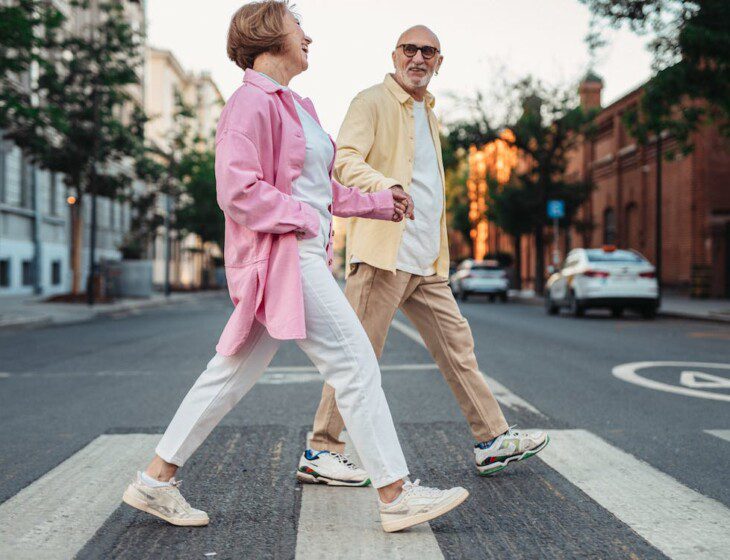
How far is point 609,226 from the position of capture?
4038 cm

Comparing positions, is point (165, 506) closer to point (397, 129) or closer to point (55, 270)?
point (397, 129)

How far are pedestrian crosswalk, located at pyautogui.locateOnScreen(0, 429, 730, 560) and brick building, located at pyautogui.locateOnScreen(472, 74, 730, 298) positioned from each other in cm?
2143

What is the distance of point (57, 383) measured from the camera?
768 centimetres

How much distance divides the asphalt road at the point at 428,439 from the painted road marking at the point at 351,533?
0.10 ft

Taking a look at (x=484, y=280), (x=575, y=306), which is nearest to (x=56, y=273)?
(x=484, y=280)

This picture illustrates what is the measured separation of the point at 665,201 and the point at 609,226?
7.17m

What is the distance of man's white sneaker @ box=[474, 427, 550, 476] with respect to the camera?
3.89m

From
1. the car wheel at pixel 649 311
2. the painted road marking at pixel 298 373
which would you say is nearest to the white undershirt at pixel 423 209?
the painted road marking at pixel 298 373

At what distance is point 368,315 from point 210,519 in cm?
112

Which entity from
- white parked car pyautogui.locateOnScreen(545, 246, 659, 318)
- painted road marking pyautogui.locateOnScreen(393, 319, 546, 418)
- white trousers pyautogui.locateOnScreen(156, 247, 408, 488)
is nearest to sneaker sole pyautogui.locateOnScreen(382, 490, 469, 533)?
white trousers pyautogui.locateOnScreen(156, 247, 408, 488)

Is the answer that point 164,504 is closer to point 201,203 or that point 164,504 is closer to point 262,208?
point 262,208

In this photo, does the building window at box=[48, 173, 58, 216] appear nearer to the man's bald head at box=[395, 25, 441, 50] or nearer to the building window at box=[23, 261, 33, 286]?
the building window at box=[23, 261, 33, 286]

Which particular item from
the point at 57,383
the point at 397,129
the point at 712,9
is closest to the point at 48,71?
the point at 712,9

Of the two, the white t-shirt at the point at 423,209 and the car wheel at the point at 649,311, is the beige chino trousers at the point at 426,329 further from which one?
the car wheel at the point at 649,311
